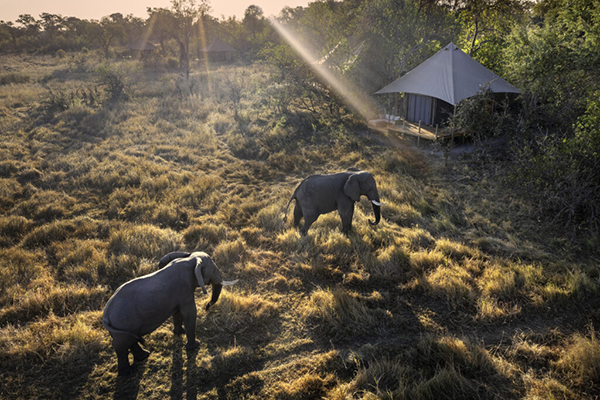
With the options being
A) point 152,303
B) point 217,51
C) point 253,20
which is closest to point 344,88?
point 152,303

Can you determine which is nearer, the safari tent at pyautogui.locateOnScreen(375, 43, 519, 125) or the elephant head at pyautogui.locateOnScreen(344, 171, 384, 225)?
the elephant head at pyautogui.locateOnScreen(344, 171, 384, 225)

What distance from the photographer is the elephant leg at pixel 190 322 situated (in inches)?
183

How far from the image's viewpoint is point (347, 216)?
26.0ft

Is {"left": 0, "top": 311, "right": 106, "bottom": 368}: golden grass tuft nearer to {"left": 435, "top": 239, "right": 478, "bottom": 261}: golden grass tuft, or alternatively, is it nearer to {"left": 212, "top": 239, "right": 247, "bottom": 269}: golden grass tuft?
{"left": 212, "top": 239, "right": 247, "bottom": 269}: golden grass tuft

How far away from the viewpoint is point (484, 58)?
18.6m

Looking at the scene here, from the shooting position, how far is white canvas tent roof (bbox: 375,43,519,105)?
14.8m

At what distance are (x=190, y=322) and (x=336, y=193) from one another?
426 centimetres

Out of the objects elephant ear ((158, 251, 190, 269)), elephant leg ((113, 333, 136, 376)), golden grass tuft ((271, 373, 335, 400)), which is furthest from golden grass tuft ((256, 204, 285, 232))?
elephant leg ((113, 333, 136, 376))

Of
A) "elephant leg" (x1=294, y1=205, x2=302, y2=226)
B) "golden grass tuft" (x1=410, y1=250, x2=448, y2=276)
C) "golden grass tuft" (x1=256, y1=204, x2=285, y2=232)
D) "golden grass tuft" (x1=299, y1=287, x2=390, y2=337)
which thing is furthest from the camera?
"golden grass tuft" (x1=256, y1=204, x2=285, y2=232)

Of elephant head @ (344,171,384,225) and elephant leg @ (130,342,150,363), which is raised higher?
elephant head @ (344,171,384,225)

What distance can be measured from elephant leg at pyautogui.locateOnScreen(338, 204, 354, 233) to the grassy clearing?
26cm

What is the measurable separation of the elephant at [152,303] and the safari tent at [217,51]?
53.0 meters

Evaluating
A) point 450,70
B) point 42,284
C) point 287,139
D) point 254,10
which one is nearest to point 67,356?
point 42,284

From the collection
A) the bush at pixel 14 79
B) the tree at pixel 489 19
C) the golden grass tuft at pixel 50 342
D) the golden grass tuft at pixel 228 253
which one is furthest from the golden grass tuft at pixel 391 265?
the bush at pixel 14 79
